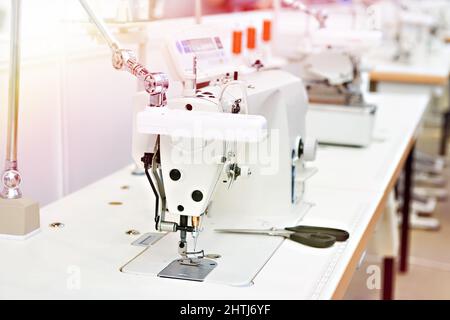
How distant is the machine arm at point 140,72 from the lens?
4.55 feet

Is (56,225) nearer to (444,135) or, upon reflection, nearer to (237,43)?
(237,43)

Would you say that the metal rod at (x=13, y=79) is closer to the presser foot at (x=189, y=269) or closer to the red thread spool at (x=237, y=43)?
the presser foot at (x=189, y=269)

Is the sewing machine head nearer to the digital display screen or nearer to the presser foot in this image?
the digital display screen

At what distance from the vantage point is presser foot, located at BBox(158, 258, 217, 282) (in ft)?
4.75

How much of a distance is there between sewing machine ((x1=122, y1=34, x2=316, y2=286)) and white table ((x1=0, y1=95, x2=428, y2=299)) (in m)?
0.05

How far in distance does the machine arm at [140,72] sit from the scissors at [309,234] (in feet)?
1.51

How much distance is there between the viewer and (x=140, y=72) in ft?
4.66

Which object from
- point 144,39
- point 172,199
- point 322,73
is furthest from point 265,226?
point 322,73

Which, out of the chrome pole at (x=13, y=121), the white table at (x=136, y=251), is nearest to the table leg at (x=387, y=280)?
the white table at (x=136, y=251)

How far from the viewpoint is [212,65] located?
178 cm

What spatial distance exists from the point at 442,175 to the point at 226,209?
403cm

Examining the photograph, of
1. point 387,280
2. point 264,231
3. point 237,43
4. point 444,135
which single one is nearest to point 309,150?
point 264,231

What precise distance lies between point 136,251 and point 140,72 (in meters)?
0.41

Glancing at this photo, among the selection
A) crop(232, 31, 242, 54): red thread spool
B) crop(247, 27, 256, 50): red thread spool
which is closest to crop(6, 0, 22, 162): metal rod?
crop(232, 31, 242, 54): red thread spool
